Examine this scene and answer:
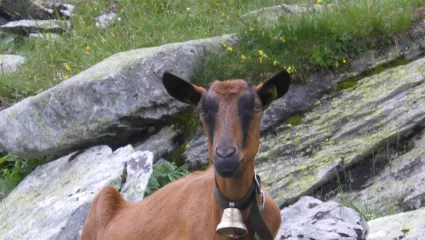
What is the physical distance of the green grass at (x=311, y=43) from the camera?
9.21m

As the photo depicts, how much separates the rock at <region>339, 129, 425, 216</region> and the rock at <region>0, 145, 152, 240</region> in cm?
238

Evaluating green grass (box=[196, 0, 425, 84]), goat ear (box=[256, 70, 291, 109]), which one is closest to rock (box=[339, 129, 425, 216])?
green grass (box=[196, 0, 425, 84])

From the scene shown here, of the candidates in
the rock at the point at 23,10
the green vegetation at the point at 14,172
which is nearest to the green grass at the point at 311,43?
the green vegetation at the point at 14,172

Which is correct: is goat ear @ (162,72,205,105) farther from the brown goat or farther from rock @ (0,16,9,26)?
rock @ (0,16,9,26)

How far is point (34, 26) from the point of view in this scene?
50.0 ft

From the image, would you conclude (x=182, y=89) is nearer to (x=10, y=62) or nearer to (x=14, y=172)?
(x=14, y=172)

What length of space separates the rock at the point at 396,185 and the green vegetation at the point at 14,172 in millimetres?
4204

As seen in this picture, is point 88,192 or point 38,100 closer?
point 88,192

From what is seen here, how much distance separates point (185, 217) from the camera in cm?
573

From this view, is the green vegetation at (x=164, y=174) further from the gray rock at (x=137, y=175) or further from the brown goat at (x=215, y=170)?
the brown goat at (x=215, y=170)

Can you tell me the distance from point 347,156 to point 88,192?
9.47ft

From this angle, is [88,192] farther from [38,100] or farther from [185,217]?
[185,217]

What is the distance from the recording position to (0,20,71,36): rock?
14712 mm

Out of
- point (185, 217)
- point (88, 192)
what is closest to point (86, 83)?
point (88, 192)
